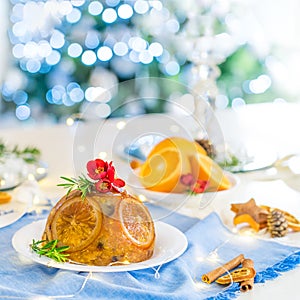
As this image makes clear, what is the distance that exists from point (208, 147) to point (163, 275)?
607 mm

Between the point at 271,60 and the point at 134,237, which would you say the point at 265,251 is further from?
the point at 271,60

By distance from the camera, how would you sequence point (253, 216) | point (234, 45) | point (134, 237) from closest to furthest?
point (134, 237) < point (253, 216) < point (234, 45)

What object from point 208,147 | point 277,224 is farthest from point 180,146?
point 277,224

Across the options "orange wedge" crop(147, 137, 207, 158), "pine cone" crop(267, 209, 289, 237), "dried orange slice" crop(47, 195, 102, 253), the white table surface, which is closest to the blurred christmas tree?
the white table surface

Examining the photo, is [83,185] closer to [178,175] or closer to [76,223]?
[76,223]

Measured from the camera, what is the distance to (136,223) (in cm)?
102

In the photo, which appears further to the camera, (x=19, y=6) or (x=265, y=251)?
(x=19, y=6)

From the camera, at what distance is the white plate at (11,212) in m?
1.21

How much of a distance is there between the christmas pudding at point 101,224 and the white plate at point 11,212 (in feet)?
0.65

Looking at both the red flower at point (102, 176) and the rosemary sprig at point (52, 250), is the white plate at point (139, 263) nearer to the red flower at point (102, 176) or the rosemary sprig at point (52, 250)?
the rosemary sprig at point (52, 250)

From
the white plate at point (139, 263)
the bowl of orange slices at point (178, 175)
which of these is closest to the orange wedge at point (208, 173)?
the bowl of orange slices at point (178, 175)

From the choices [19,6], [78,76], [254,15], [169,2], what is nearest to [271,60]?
[254,15]

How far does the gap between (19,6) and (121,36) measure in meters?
0.61

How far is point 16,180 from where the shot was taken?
144cm
